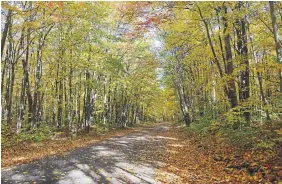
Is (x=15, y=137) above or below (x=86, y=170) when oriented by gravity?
above

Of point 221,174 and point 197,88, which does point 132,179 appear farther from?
point 197,88

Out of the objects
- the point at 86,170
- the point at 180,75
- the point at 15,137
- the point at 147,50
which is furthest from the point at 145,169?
the point at 147,50

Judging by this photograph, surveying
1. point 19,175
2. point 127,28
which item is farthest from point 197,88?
point 19,175

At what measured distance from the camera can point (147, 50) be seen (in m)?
27.6

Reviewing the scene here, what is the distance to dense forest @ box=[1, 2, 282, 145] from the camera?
1142 cm

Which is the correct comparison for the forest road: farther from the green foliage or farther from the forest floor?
the green foliage

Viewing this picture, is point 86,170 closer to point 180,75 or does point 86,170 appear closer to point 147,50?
point 180,75

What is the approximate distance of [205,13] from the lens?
1229cm

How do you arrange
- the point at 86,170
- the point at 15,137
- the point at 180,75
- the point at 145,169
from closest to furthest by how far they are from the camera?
the point at 86,170, the point at 145,169, the point at 15,137, the point at 180,75

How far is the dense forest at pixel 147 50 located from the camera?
37.5 ft

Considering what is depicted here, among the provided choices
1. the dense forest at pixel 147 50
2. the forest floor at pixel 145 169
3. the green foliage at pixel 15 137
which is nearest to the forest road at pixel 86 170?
the forest floor at pixel 145 169

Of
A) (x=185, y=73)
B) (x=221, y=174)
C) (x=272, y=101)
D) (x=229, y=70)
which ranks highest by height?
(x=185, y=73)

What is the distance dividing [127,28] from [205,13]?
12409 mm

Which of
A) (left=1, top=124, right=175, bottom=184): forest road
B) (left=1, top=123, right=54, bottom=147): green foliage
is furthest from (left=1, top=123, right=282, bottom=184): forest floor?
(left=1, top=123, right=54, bottom=147): green foliage
